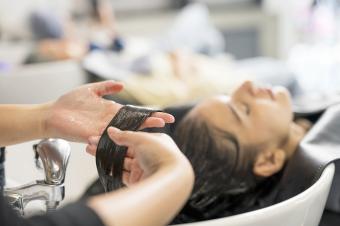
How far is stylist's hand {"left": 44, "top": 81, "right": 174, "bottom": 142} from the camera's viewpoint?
27.0 inches

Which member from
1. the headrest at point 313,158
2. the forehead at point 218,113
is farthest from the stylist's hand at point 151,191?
the forehead at point 218,113

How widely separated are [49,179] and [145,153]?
20 cm

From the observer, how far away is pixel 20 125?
0.70 meters

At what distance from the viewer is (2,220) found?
0.43m

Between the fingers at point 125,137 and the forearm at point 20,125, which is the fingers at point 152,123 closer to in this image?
the fingers at point 125,137

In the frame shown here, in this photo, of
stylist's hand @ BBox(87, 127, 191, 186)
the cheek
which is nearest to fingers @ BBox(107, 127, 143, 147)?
stylist's hand @ BBox(87, 127, 191, 186)

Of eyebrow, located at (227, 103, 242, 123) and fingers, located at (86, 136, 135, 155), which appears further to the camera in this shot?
eyebrow, located at (227, 103, 242, 123)

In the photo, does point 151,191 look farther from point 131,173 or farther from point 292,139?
point 292,139

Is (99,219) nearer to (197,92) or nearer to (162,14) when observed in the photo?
(197,92)

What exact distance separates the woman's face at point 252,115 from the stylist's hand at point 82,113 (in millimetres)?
262

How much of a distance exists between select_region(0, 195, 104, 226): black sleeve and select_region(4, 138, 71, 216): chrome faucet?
19 cm

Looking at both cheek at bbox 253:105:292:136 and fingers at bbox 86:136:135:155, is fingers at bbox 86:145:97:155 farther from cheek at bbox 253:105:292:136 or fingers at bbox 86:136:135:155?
cheek at bbox 253:105:292:136

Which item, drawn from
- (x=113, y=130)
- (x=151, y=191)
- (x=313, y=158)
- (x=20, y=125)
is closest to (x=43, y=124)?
(x=20, y=125)

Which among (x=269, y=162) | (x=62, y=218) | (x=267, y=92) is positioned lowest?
(x=269, y=162)
